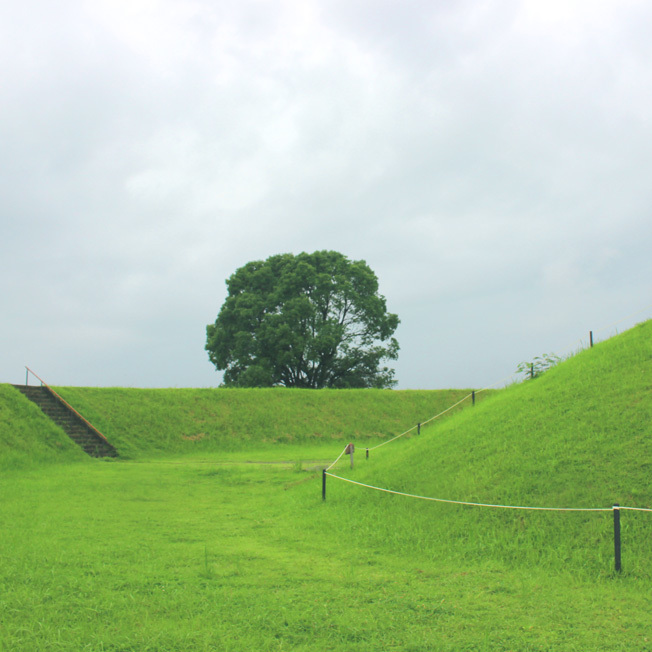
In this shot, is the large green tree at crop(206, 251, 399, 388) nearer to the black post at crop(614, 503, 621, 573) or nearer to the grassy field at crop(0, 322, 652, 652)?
the grassy field at crop(0, 322, 652, 652)

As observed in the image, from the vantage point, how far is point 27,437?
62.5 feet

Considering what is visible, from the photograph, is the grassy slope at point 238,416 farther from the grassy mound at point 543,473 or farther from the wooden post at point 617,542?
the wooden post at point 617,542

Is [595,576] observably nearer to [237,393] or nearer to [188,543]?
[188,543]

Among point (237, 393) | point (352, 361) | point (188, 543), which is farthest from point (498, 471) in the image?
point (352, 361)

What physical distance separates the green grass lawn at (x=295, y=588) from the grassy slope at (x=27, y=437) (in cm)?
859

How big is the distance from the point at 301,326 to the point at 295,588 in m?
28.7

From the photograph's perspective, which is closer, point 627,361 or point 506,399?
point 627,361

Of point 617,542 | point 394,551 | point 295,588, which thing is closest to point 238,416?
point 394,551

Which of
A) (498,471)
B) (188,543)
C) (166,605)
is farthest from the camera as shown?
(498,471)

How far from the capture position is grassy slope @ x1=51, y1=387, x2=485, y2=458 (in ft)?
75.0

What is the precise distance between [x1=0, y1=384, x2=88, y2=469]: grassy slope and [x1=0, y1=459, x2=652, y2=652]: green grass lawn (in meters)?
8.59

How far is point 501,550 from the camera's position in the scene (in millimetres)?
6891

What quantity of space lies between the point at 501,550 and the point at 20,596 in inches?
221

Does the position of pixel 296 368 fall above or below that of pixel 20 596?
above
